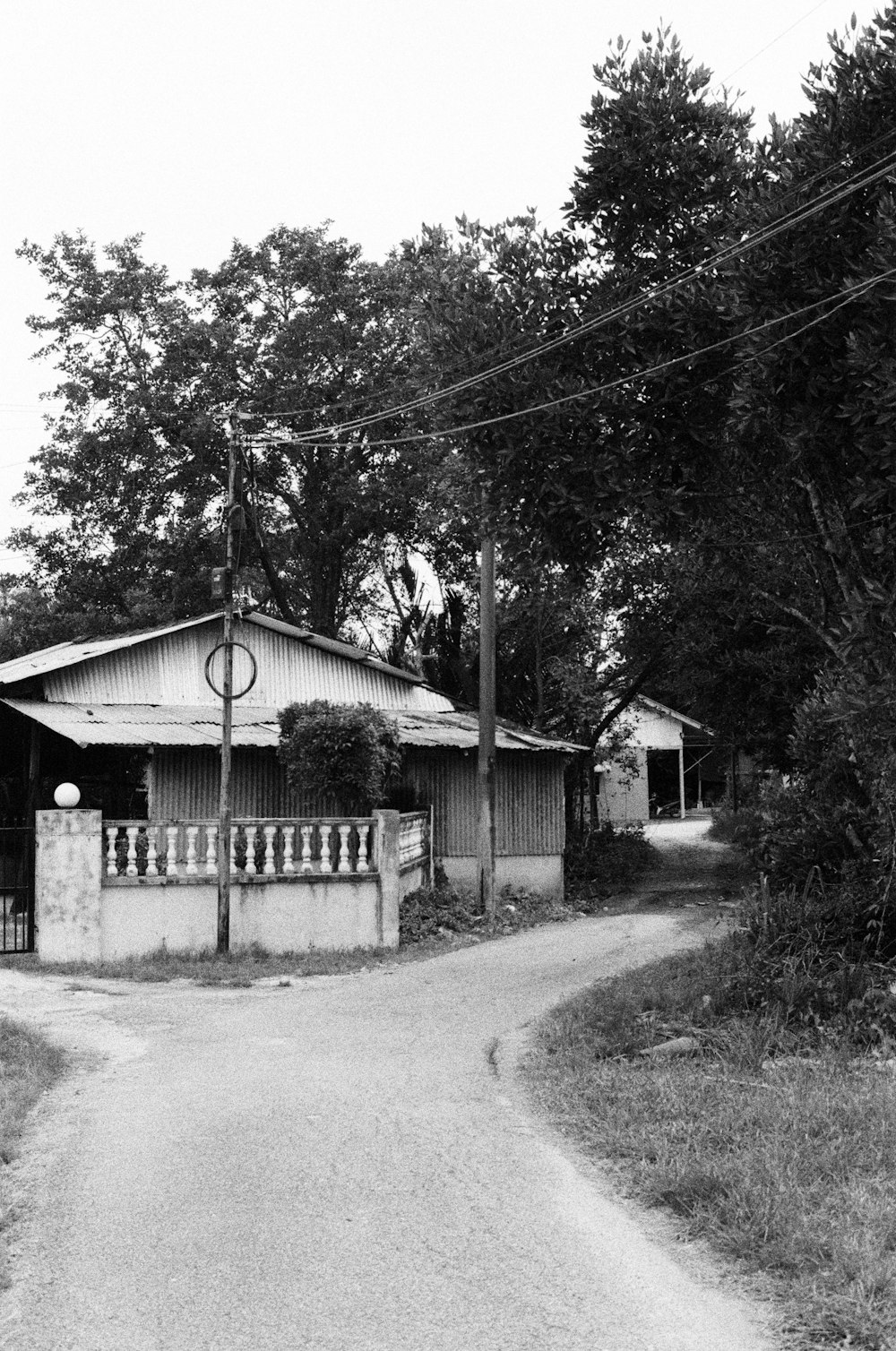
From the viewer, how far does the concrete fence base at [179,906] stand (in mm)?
14242

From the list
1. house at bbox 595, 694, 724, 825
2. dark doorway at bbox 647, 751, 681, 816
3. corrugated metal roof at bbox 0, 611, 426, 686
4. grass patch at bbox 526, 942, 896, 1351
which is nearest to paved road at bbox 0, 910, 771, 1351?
grass patch at bbox 526, 942, 896, 1351

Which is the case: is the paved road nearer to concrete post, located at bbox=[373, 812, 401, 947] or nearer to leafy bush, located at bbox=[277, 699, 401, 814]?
Result: concrete post, located at bbox=[373, 812, 401, 947]

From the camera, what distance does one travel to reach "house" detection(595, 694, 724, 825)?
46.6 meters

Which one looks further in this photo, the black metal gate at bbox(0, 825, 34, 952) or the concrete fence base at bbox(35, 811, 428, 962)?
the black metal gate at bbox(0, 825, 34, 952)

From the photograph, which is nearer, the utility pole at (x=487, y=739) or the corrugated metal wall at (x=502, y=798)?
the utility pole at (x=487, y=739)

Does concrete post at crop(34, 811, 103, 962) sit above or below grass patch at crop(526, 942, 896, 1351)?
above

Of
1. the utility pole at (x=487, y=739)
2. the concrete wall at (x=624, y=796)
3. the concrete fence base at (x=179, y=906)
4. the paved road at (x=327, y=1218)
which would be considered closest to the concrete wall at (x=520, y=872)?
the utility pole at (x=487, y=739)

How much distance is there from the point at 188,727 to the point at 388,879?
456 cm

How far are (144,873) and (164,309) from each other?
2158 centimetres

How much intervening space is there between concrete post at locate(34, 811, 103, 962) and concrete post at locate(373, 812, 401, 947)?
351cm

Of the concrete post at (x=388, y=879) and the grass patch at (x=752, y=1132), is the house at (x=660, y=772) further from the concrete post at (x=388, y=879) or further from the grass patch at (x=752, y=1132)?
the grass patch at (x=752, y=1132)

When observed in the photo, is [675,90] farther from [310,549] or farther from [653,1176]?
[310,549]

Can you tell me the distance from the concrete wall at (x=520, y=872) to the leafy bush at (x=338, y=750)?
4561 millimetres

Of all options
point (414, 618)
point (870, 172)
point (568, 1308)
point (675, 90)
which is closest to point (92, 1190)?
point (568, 1308)
